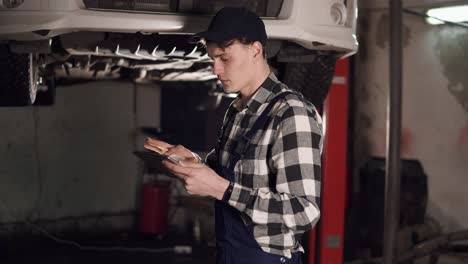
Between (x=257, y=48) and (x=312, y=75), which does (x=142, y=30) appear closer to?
(x=257, y=48)

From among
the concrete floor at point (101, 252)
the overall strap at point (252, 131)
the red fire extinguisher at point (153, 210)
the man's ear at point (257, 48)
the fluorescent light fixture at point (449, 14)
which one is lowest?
the concrete floor at point (101, 252)

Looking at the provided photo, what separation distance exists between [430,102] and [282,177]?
355cm

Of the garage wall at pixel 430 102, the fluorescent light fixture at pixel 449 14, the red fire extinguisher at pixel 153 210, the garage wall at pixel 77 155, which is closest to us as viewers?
the fluorescent light fixture at pixel 449 14

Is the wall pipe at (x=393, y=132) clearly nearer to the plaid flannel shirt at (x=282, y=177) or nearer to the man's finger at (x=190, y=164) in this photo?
the plaid flannel shirt at (x=282, y=177)

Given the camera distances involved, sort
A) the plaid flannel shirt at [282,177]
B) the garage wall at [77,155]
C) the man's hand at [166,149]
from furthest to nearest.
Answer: the garage wall at [77,155]
the man's hand at [166,149]
the plaid flannel shirt at [282,177]

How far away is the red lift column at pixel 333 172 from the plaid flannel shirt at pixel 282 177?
5.93 ft

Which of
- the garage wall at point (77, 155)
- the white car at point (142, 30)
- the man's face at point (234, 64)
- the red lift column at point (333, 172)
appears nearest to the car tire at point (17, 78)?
the white car at point (142, 30)

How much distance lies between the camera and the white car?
2103 millimetres

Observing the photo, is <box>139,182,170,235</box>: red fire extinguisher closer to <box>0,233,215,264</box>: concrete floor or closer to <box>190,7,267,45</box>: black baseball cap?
<box>0,233,215,264</box>: concrete floor

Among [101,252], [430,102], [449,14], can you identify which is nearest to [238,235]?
[101,252]

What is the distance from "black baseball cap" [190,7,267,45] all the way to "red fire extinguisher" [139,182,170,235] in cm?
368

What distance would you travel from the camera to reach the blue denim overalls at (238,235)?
5.16 ft

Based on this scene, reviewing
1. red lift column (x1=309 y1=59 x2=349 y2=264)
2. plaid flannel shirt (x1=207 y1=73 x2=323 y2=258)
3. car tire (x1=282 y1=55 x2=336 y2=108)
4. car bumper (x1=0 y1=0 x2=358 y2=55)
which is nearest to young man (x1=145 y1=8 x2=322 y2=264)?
plaid flannel shirt (x1=207 y1=73 x2=323 y2=258)

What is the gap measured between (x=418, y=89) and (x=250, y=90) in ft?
11.3
